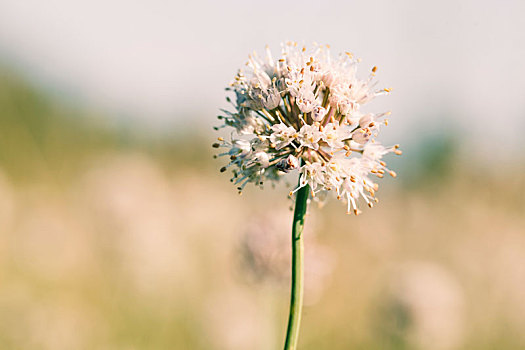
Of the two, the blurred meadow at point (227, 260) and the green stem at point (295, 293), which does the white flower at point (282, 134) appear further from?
→ the blurred meadow at point (227, 260)

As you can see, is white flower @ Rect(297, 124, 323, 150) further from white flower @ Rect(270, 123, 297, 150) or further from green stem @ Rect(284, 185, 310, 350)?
green stem @ Rect(284, 185, 310, 350)

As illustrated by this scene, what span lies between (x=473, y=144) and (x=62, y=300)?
709 cm

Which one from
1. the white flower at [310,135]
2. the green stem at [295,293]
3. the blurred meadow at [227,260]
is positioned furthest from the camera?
the blurred meadow at [227,260]

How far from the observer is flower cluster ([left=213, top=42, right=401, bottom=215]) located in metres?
2.11

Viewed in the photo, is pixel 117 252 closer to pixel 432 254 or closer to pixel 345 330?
pixel 345 330

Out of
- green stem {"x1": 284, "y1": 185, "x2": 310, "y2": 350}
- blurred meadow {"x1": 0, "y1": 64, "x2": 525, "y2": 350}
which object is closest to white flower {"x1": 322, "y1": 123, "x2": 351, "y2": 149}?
green stem {"x1": 284, "y1": 185, "x2": 310, "y2": 350}

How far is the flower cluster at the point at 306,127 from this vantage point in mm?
2113

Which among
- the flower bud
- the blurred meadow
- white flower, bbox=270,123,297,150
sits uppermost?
the flower bud

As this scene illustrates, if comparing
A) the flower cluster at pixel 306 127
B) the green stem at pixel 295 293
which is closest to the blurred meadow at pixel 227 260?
the flower cluster at pixel 306 127

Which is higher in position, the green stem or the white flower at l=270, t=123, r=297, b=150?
the white flower at l=270, t=123, r=297, b=150

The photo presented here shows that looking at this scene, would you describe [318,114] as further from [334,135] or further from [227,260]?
[227,260]

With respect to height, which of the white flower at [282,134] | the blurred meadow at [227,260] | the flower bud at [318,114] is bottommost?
the blurred meadow at [227,260]

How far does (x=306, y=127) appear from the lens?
2.09 m

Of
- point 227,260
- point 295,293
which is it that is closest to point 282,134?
point 295,293
